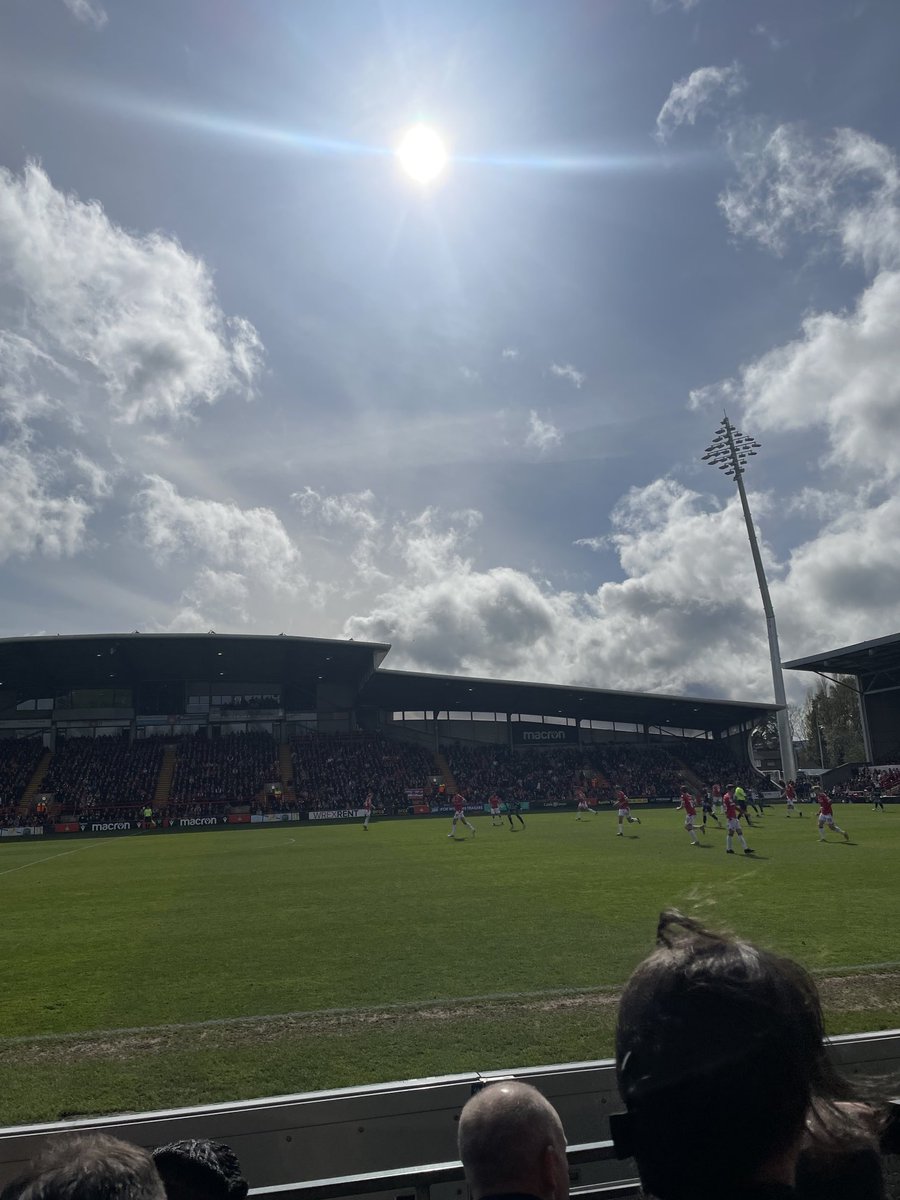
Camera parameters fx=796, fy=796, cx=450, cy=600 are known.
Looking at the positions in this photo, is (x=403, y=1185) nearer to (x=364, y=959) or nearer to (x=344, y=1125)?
(x=344, y=1125)

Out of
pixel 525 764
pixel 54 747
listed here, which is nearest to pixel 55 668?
pixel 54 747

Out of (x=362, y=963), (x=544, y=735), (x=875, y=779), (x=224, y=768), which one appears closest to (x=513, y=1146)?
(x=362, y=963)

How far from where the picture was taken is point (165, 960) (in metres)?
9.78

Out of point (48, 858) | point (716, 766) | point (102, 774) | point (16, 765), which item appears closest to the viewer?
point (48, 858)

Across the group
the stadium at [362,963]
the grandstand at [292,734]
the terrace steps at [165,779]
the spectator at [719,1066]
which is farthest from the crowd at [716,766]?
the spectator at [719,1066]

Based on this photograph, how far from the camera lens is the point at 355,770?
53.2 m

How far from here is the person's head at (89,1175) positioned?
1.48 m

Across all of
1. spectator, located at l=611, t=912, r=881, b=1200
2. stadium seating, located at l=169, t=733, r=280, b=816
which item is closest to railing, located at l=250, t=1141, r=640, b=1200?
spectator, located at l=611, t=912, r=881, b=1200

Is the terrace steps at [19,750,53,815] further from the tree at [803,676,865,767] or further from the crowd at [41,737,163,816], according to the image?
the tree at [803,676,865,767]

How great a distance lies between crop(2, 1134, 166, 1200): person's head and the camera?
1484 millimetres

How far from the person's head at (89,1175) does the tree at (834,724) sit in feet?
301

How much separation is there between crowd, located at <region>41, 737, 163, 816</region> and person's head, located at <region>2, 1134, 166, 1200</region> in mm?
49832

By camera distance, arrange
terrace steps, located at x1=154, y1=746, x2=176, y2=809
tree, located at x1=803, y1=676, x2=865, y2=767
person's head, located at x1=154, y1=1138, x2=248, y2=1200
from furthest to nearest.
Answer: tree, located at x1=803, y1=676, x2=865, y2=767 → terrace steps, located at x1=154, y1=746, x2=176, y2=809 → person's head, located at x1=154, y1=1138, x2=248, y2=1200

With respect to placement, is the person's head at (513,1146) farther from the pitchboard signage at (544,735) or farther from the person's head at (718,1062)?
the pitchboard signage at (544,735)
